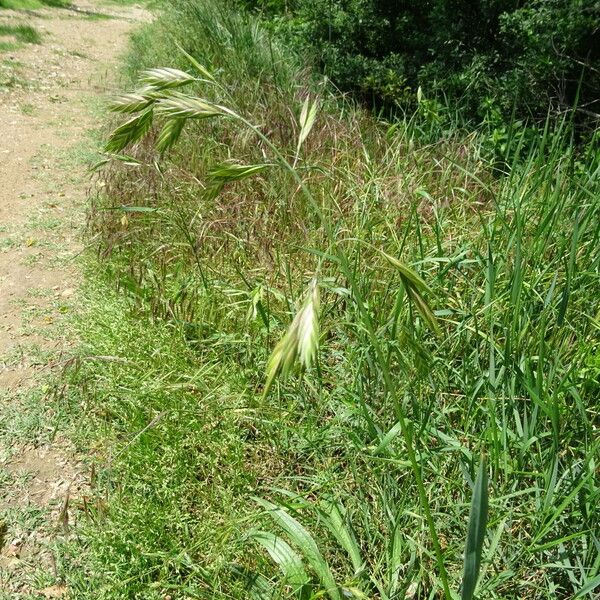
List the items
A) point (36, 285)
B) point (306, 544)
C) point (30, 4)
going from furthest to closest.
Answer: point (30, 4), point (36, 285), point (306, 544)

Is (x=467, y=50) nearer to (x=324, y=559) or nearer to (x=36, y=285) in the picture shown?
(x=36, y=285)

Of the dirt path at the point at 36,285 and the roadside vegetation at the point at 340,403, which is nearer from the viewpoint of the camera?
the roadside vegetation at the point at 340,403

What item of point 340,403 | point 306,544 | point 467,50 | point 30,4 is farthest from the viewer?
point 30,4

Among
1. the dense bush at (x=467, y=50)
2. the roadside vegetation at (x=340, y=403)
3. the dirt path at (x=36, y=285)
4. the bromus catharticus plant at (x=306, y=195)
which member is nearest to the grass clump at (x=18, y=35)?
the dirt path at (x=36, y=285)

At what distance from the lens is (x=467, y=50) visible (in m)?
4.71

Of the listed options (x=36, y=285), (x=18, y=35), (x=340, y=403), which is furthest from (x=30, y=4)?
(x=340, y=403)

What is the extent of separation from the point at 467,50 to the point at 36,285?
140 inches

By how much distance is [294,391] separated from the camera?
2309 mm

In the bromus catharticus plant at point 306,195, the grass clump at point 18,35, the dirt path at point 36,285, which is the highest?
the bromus catharticus plant at point 306,195

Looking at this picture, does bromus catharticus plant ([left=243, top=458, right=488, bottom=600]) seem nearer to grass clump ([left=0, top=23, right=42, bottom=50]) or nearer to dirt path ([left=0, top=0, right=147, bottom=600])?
dirt path ([left=0, top=0, right=147, bottom=600])

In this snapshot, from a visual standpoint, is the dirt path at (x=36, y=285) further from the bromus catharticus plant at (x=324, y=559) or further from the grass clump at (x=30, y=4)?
the grass clump at (x=30, y=4)

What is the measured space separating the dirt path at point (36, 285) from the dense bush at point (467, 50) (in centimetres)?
246

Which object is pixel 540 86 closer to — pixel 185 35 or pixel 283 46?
pixel 283 46

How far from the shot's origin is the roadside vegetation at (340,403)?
1.61 metres
